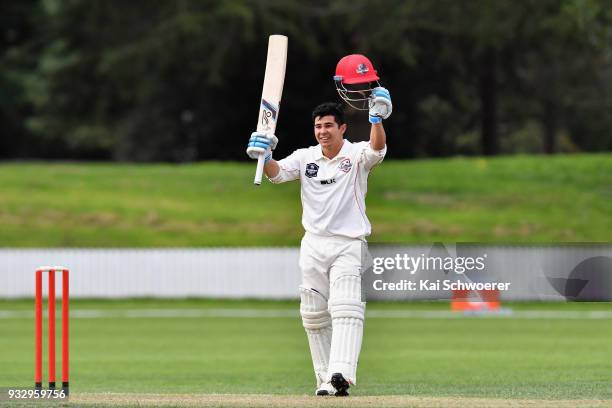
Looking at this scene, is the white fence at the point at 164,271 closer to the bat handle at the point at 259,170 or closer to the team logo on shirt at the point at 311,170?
the team logo on shirt at the point at 311,170

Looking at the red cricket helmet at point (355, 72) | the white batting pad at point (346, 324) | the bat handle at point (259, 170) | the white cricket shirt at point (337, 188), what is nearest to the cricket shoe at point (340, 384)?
the white batting pad at point (346, 324)

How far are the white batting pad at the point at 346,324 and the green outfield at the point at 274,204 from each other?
18.1m

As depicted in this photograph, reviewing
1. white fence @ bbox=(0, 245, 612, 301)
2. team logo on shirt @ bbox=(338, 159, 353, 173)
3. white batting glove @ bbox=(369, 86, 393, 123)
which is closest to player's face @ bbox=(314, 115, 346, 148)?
team logo on shirt @ bbox=(338, 159, 353, 173)

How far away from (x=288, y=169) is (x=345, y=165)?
36cm

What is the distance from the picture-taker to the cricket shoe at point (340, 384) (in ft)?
26.7

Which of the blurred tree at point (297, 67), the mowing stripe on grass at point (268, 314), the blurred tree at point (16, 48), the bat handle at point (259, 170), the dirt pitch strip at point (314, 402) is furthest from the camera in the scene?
the blurred tree at point (16, 48)

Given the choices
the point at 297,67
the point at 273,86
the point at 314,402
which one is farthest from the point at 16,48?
the point at 314,402

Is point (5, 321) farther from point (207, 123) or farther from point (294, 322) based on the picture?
point (207, 123)

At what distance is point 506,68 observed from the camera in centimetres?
4041

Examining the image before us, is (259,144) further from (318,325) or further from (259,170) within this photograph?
(318,325)

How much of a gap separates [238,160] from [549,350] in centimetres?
2366

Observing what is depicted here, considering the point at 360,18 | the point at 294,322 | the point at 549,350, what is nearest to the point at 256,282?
the point at 294,322

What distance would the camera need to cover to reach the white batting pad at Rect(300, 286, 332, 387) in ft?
27.8

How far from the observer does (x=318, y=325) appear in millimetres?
8539
